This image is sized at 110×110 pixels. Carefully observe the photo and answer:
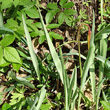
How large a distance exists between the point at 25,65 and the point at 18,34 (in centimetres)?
36

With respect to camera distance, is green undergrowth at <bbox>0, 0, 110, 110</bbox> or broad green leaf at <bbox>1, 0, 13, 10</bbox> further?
broad green leaf at <bbox>1, 0, 13, 10</bbox>

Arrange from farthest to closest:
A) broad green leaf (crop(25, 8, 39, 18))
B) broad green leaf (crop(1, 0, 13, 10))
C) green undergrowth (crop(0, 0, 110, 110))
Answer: broad green leaf (crop(25, 8, 39, 18)) < broad green leaf (crop(1, 0, 13, 10)) < green undergrowth (crop(0, 0, 110, 110))

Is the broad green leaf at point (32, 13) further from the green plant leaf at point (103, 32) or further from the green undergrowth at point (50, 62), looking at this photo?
the green plant leaf at point (103, 32)

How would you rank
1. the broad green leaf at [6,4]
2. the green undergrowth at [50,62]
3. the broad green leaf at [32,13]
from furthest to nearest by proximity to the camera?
the broad green leaf at [32,13] → the broad green leaf at [6,4] → the green undergrowth at [50,62]

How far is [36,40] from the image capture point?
2158 millimetres

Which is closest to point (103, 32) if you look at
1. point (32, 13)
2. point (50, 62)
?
point (50, 62)

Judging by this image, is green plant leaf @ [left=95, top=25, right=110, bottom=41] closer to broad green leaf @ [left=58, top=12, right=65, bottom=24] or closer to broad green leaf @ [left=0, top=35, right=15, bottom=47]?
broad green leaf @ [left=58, top=12, right=65, bottom=24]

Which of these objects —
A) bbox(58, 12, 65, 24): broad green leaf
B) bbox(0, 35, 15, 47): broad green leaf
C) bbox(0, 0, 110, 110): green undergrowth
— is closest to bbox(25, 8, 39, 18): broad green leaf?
bbox(0, 0, 110, 110): green undergrowth

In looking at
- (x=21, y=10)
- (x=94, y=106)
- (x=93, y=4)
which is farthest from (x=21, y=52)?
(x=93, y=4)

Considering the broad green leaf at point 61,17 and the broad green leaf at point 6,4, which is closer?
the broad green leaf at point 6,4

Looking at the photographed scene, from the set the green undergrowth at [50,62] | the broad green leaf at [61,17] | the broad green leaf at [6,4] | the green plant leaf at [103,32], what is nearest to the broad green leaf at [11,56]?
the green undergrowth at [50,62]

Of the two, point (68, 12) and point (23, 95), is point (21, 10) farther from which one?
point (23, 95)

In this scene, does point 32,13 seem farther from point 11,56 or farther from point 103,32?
point 103,32

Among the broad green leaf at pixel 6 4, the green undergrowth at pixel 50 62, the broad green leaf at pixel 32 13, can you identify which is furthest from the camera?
the broad green leaf at pixel 32 13
